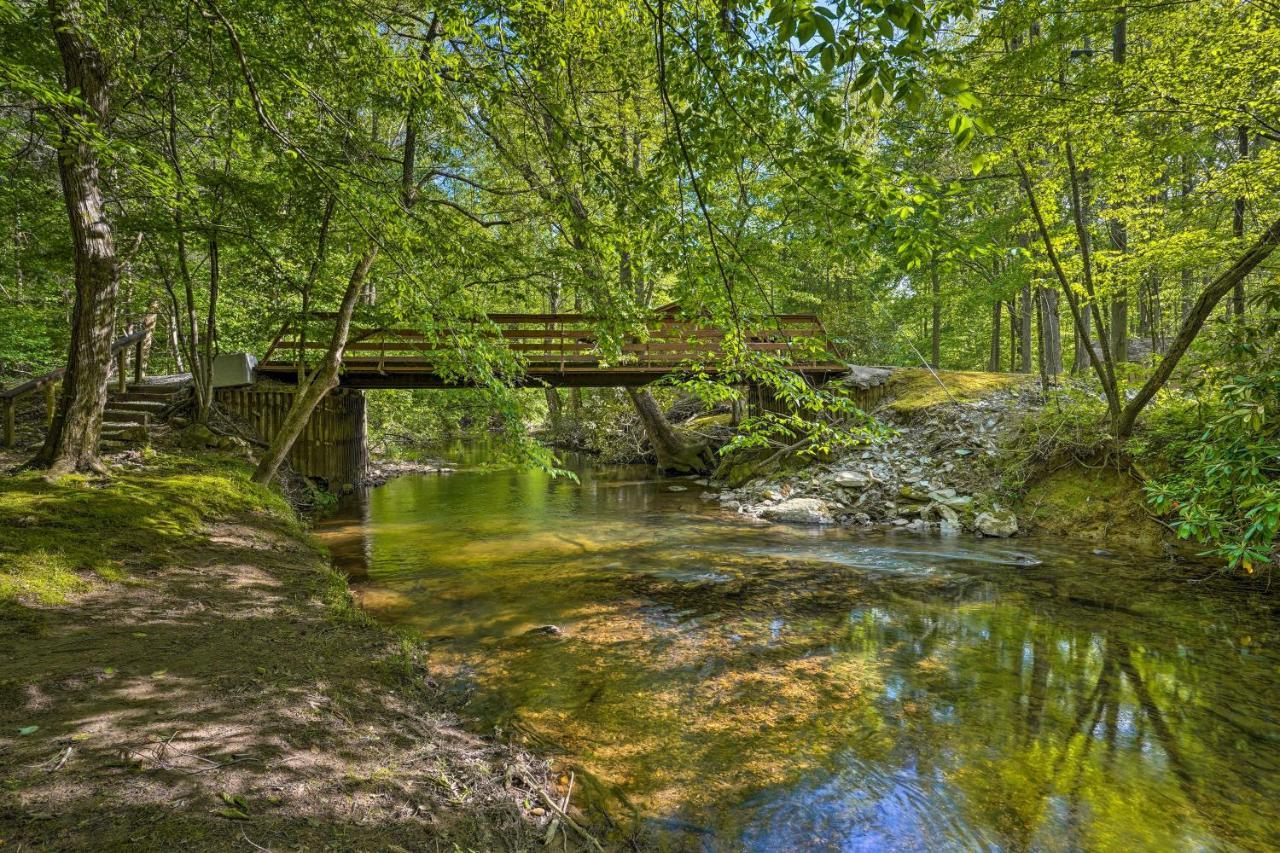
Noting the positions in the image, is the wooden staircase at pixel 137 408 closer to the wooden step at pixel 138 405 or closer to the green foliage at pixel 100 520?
the wooden step at pixel 138 405

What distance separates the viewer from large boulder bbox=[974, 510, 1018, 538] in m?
8.51

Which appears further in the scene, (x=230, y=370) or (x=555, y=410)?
(x=555, y=410)

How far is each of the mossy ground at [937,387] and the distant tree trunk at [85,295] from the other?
13.9 m

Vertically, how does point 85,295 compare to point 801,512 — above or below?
above

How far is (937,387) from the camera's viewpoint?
13.7m

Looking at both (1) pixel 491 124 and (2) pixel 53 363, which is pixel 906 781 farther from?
(2) pixel 53 363

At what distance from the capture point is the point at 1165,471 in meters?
7.60

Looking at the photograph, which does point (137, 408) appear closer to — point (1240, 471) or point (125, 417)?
point (125, 417)

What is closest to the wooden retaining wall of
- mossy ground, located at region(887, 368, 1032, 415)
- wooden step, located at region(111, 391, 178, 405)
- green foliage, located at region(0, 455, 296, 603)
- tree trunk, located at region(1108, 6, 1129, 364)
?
wooden step, located at region(111, 391, 178, 405)

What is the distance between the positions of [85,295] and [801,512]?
10.3 metres

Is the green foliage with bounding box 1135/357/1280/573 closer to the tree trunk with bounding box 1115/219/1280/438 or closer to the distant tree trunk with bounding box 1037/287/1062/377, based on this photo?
the tree trunk with bounding box 1115/219/1280/438

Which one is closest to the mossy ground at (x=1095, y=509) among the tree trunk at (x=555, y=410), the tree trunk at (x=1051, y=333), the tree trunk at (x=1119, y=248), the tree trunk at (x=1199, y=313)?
the tree trunk at (x=1199, y=313)

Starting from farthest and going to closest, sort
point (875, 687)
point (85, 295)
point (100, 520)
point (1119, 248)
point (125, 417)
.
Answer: point (1119, 248) → point (125, 417) → point (85, 295) → point (100, 520) → point (875, 687)

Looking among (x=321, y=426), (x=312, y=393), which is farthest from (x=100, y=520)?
(x=321, y=426)
